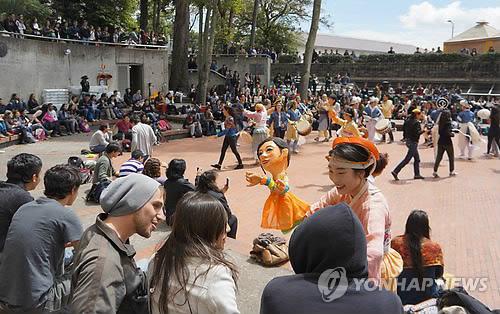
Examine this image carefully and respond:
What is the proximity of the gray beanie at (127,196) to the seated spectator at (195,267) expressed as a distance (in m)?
0.24

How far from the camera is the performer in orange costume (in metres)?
5.11

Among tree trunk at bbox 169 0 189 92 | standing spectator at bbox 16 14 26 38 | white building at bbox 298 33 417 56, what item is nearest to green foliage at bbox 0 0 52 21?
standing spectator at bbox 16 14 26 38

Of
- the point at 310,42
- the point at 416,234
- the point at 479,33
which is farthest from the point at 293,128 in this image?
the point at 479,33

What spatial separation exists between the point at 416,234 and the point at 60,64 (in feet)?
70.4

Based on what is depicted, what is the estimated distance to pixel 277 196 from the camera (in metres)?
5.32

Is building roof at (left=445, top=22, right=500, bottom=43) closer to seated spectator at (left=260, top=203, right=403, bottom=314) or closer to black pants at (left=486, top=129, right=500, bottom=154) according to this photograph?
black pants at (left=486, top=129, right=500, bottom=154)

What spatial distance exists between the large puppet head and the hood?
12.4 ft

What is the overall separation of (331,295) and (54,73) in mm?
22832

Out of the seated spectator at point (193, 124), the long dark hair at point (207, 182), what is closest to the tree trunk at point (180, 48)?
the seated spectator at point (193, 124)

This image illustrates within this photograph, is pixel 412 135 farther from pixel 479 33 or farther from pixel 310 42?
pixel 479 33

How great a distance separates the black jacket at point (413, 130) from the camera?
36.5 ft

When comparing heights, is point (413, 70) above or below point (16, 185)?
above

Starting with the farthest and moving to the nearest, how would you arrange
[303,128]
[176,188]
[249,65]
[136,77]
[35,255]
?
[249,65]
[136,77]
[303,128]
[176,188]
[35,255]

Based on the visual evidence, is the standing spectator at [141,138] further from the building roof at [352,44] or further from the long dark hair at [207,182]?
the building roof at [352,44]
